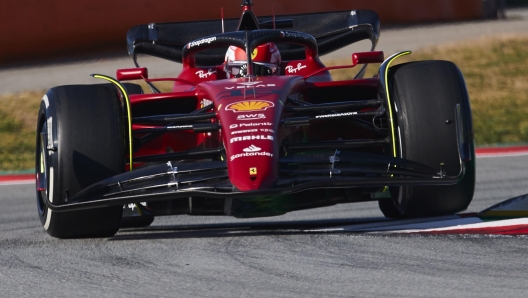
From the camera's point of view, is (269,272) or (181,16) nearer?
(269,272)

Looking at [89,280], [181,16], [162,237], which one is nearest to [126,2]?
[181,16]

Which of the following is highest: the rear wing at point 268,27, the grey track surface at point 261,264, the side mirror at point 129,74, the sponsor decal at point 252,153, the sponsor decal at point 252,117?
the rear wing at point 268,27

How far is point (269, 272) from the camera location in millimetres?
4273

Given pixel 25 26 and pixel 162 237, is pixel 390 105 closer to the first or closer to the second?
pixel 162 237

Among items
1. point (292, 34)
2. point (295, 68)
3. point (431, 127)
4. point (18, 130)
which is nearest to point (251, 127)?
point (431, 127)

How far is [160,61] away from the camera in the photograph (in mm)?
18641

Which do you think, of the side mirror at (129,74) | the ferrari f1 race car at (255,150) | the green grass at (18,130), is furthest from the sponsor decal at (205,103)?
the green grass at (18,130)

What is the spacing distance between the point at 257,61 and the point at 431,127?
5.72ft

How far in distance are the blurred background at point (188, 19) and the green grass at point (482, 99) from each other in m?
0.02

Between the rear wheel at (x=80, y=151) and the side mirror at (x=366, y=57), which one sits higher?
the side mirror at (x=366, y=57)

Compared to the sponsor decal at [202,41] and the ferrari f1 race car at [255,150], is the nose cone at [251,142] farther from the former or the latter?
the sponsor decal at [202,41]

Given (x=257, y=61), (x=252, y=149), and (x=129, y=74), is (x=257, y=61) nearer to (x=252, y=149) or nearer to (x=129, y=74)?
(x=129, y=74)

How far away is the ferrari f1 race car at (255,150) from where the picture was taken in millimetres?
4973

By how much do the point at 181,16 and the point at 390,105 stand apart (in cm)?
1502
